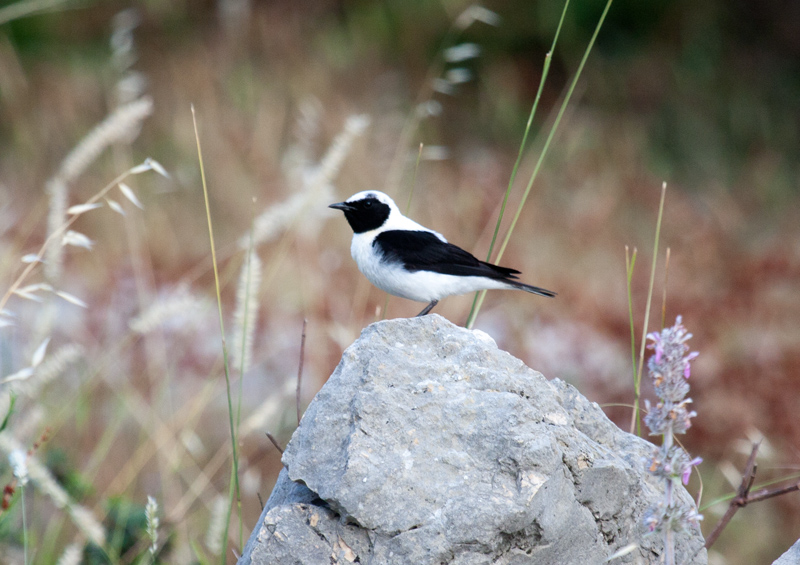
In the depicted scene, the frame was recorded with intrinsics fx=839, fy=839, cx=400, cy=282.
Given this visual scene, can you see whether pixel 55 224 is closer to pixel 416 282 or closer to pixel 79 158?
pixel 79 158

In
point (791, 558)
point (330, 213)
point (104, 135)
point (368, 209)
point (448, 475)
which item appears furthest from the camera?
point (330, 213)

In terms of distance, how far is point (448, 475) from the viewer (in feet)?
5.84

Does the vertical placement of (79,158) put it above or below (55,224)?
above

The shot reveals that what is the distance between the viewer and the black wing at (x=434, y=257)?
304 cm

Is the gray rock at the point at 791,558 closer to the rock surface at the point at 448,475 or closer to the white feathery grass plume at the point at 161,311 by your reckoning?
the rock surface at the point at 448,475

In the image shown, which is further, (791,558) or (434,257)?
(434,257)

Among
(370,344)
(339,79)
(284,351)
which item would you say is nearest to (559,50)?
(339,79)

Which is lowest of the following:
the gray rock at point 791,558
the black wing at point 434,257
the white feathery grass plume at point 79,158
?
the gray rock at point 791,558

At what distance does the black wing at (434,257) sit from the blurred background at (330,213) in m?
0.39

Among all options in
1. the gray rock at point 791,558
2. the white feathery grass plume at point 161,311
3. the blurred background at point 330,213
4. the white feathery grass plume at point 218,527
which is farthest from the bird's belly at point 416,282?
the gray rock at point 791,558

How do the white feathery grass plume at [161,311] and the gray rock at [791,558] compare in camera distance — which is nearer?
the gray rock at [791,558]

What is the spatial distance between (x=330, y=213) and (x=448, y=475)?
96.4 inches

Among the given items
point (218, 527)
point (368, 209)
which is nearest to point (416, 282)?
point (368, 209)

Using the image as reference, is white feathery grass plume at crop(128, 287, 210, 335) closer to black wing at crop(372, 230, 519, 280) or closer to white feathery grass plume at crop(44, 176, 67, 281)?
Answer: white feathery grass plume at crop(44, 176, 67, 281)
